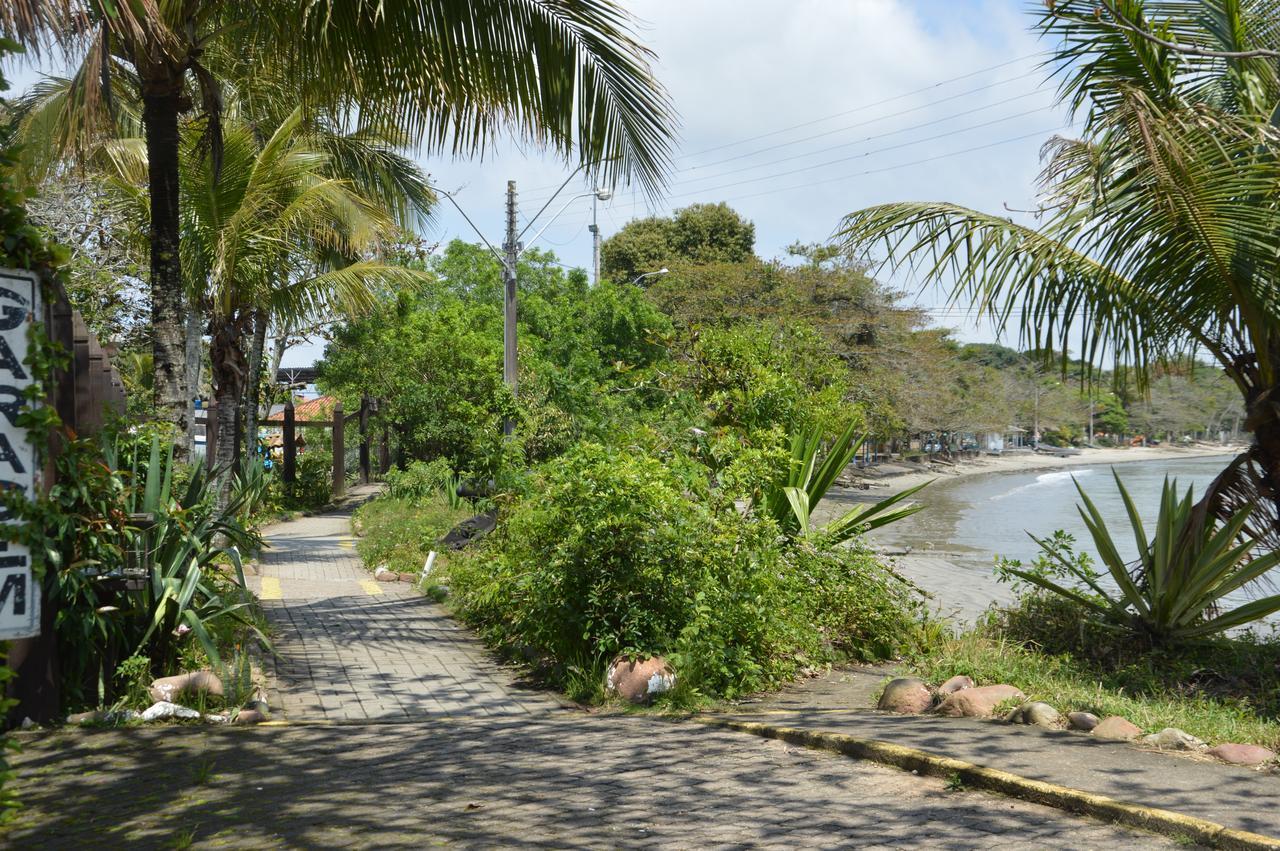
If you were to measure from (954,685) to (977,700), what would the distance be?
368 mm

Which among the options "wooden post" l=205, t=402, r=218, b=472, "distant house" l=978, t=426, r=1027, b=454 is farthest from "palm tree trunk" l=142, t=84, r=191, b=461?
"distant house" l=978, t=426, r=1027, b=454

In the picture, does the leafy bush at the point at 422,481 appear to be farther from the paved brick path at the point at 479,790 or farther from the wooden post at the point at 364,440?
the paved brick path at the point at 479,790

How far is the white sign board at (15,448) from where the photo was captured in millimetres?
3318

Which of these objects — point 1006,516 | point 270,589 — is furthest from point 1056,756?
point 1006,516

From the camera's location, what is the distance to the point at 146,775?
4883 millimetres

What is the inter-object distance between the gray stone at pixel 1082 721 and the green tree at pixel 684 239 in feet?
153

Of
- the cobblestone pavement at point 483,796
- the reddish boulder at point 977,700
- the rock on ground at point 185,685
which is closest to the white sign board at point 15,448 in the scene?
the cobblestone pavement at point 483,796

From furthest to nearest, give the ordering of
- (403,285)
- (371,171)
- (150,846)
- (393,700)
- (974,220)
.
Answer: (403,285) → (371,171) → (974,220) → (393,700) → (150,846)

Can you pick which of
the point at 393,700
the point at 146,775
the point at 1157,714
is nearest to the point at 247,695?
the point at 393,700

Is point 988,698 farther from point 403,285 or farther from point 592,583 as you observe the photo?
point 403,285

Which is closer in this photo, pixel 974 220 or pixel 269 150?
pixel 974 220

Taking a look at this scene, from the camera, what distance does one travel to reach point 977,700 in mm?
6367

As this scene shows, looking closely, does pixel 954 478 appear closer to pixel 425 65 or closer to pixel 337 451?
pixel 337 451

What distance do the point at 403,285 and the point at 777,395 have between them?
1218 centimetres
